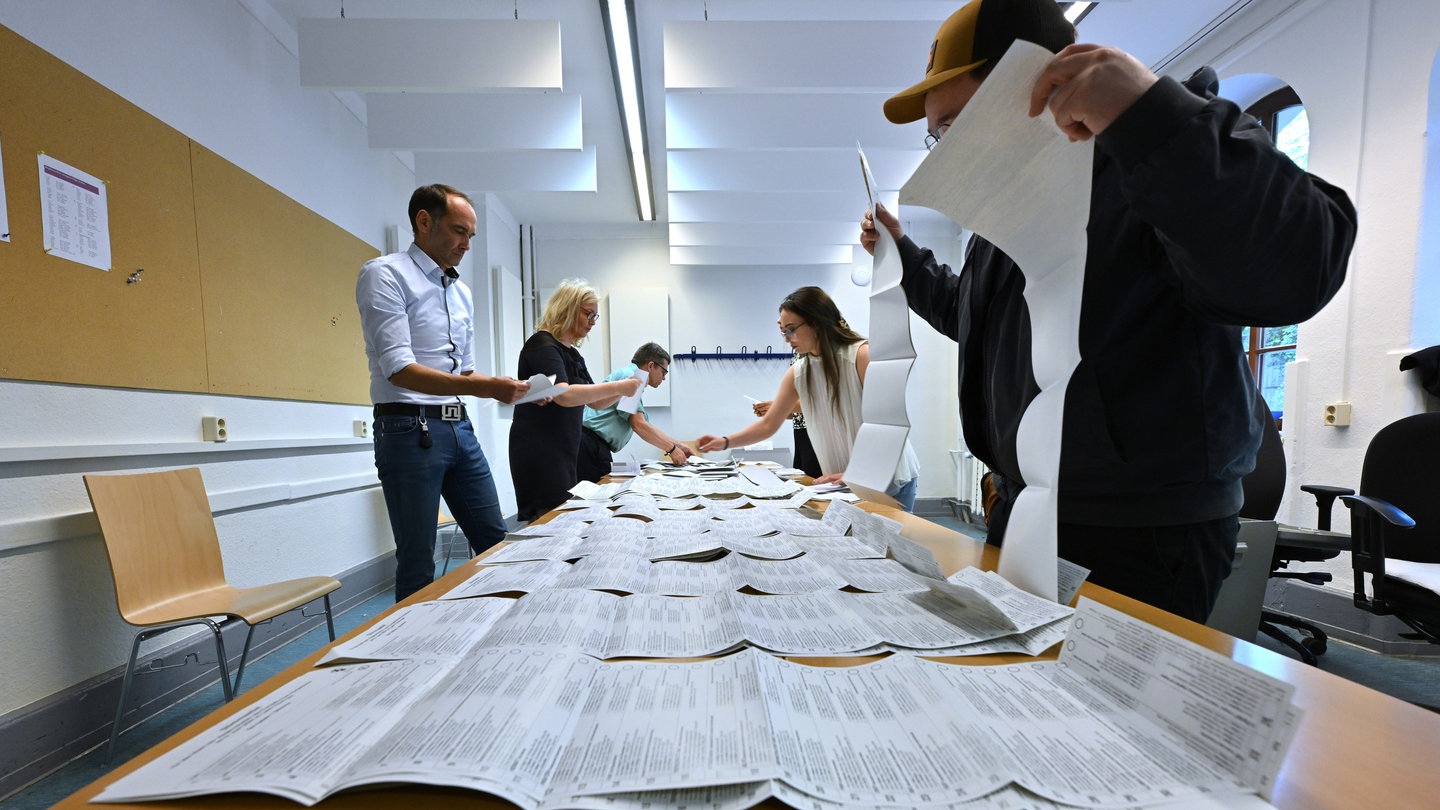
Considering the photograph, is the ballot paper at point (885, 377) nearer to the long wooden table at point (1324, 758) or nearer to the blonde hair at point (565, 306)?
the long wooden table at point (1324, 758)

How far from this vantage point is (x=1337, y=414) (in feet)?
8.25

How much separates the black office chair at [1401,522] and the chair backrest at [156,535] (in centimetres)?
359

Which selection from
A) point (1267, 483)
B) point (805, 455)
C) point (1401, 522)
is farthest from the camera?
point (805, 455)

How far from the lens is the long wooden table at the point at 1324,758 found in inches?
13.4

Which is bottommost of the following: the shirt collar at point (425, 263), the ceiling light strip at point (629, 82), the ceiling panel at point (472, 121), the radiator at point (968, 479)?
the radiator at point (968, 479)

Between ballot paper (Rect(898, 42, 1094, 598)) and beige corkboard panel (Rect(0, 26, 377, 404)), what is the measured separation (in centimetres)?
225

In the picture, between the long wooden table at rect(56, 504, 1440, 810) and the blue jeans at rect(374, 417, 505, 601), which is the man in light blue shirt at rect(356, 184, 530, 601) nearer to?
the blue jeans at rect(374, 417, 505, 601)

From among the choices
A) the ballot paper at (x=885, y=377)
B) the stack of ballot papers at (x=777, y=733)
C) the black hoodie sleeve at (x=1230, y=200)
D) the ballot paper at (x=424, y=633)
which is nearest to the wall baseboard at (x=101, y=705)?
the ballot paper at (x=424, y=633)

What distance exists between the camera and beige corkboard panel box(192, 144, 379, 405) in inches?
86.7

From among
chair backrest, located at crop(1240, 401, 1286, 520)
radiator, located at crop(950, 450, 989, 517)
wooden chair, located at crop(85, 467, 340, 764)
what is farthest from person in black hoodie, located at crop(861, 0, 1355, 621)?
radiator, located at crop(950, 450, 989, 517)

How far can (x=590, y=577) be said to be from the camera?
75 cm

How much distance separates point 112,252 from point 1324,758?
2.76m

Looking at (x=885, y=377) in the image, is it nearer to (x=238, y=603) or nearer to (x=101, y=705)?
(x=238, y=603)

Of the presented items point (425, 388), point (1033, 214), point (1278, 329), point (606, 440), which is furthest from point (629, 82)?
point (1278, 329)
